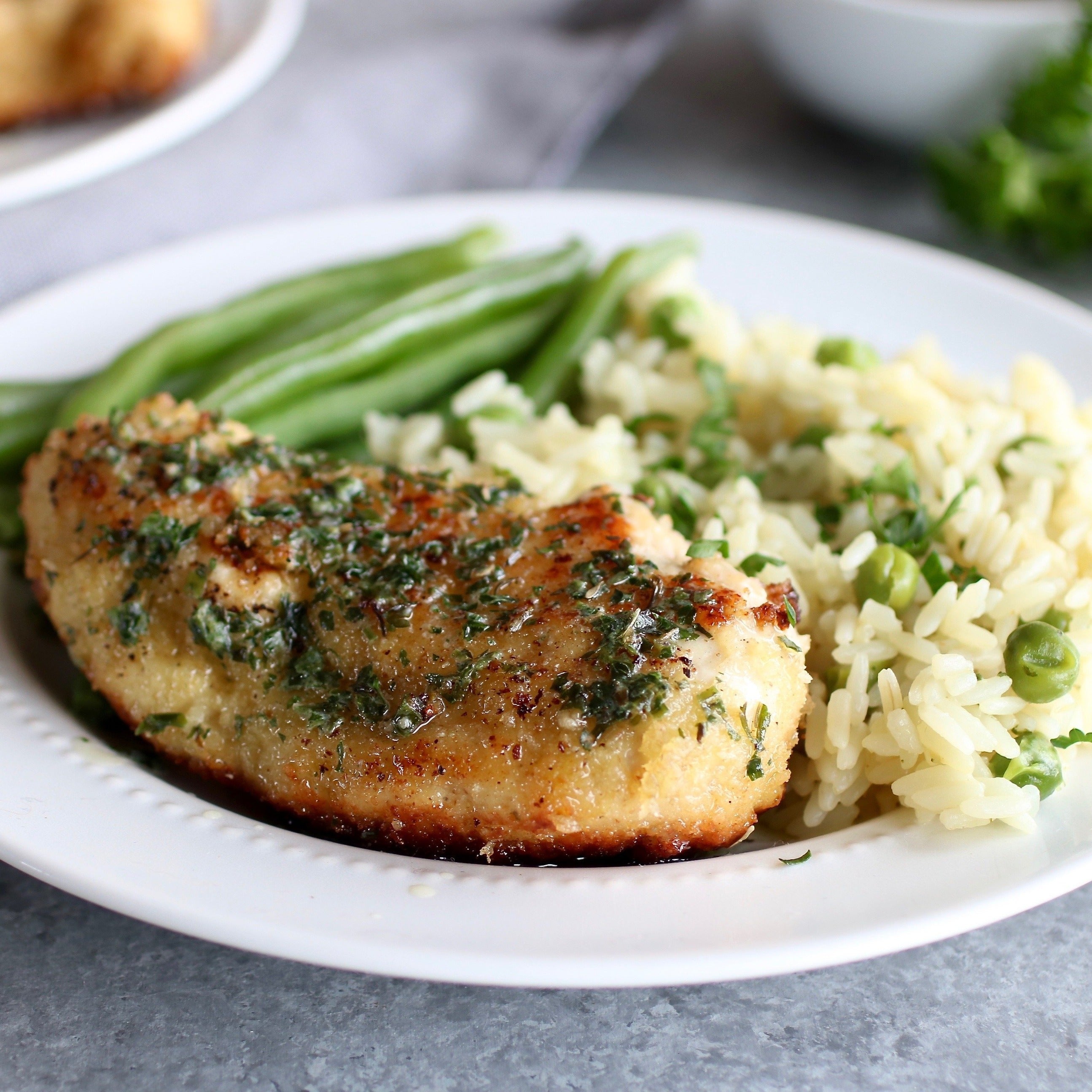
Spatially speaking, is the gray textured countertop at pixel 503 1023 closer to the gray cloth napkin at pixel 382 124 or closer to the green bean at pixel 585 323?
the green bean at pixel 585 323

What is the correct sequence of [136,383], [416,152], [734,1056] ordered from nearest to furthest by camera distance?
[734,1056] → [136,383] → [416,152]

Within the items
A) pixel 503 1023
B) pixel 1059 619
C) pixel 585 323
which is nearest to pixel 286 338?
pixel 585 323

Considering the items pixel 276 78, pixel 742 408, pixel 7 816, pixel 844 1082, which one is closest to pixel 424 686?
Result: pixel 7 816

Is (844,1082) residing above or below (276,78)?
below

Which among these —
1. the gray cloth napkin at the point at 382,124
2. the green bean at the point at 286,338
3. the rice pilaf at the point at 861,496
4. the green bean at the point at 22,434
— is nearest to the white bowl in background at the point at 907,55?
the gray cloth napkin at the point at 382,124

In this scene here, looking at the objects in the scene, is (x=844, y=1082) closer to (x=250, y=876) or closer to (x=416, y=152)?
(x=250, y=876)

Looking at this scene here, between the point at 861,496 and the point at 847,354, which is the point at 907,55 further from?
the point at 861,496
